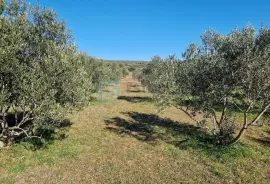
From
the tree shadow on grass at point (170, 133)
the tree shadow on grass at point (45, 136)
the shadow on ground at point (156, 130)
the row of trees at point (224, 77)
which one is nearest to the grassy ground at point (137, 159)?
the tree shadow on grass at point (170, 133)

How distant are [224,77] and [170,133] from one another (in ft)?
34.6

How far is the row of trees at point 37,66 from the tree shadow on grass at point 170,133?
30.6 ft

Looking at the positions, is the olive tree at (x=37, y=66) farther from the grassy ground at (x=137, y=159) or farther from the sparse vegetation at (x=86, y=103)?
the grassy ground at (x=137, y=159)

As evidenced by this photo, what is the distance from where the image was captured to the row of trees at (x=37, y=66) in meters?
14.1

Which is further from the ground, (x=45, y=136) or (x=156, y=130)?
(x=45, y=136)

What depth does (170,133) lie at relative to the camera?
80.1 ft

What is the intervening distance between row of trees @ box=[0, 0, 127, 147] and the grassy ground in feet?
10.4

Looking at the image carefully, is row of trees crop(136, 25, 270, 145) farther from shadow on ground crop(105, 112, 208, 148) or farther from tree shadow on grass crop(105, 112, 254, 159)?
shadow on ground crop(105, 112, 208, 148)

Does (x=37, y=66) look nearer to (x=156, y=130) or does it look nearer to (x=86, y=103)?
(x=86, y=103)

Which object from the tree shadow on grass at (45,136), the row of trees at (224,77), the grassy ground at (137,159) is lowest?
the grassy ground at (137,159)

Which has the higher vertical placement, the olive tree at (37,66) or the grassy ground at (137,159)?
the olive tree at (37,66)

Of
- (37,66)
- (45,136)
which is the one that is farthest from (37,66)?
(45,136)

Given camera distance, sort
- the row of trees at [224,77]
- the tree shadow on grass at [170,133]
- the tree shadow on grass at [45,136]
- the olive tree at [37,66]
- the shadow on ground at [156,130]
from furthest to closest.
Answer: the shadow on ground at [156,130] < the tree shadow on grass at [170,133] < the tree shadow on grass at [45,136] < the row of trees at [224,77] < the olive tree at [37,66]

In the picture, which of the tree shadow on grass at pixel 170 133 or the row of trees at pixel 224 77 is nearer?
the row of trees at pixel 224 77
